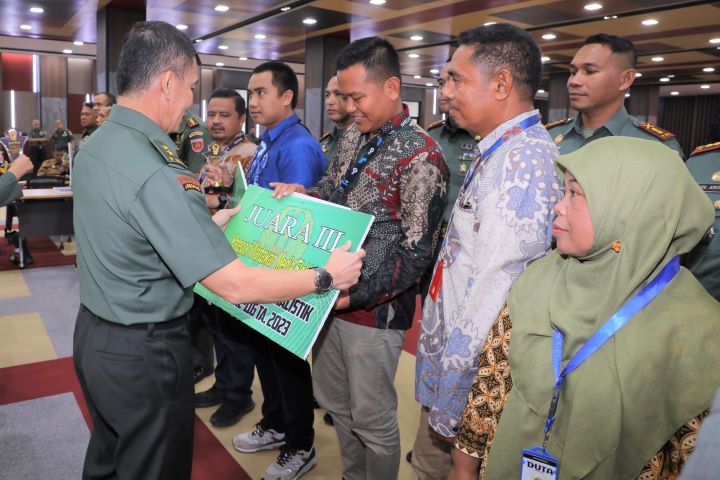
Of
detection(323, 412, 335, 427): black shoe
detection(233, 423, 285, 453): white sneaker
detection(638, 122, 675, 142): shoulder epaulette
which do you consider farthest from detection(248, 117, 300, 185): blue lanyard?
detection(638, 122, 675, 142): shoulder epaulette

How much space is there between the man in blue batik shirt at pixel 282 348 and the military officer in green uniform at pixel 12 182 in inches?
50.5

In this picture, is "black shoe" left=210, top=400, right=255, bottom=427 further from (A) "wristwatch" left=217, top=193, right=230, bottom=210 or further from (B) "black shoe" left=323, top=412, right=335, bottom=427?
(A) "wristwatch" left=217, top=193, right=230, bottom=210

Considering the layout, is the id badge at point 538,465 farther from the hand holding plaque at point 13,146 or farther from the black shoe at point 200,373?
the hand holding plaque at point 13,146

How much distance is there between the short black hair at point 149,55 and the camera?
1.44 m

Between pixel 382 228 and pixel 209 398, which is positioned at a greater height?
pixel 382 228

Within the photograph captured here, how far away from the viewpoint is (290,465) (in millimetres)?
2385

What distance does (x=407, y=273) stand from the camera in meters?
1.75

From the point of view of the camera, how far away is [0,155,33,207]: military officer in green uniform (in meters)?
2.77

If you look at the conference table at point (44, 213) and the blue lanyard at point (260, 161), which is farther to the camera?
the conference table at point (44, 213)

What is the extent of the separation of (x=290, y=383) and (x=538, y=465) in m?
1.38

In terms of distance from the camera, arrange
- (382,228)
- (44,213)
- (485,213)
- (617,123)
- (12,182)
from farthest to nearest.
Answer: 1. (44,213)
2. (12,182)
3. (617,123)
4. (382,228)
5. (485,213)

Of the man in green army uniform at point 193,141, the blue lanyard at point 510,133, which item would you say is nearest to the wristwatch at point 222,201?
the man in green army uniform at point 193,141

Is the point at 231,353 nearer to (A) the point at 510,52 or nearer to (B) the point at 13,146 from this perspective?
(A) the point at 510,52

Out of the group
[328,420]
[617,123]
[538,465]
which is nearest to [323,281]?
[538,465]
